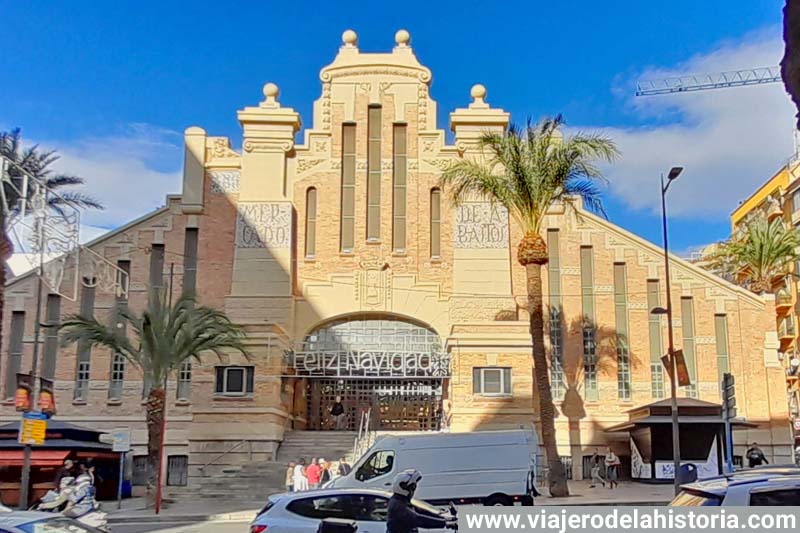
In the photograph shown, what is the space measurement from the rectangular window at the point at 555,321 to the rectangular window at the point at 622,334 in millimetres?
2546

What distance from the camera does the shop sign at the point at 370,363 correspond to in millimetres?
37750

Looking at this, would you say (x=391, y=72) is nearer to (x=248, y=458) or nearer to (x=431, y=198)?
(x=431, y=198)

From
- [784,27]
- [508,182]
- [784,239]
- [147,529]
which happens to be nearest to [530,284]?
[508,182]

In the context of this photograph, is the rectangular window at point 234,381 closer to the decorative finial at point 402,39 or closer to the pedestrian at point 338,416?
the pedestrian at point 338,416

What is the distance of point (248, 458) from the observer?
35188 mm

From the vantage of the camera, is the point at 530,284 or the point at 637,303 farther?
the point at 637,303

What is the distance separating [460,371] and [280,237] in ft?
34.0

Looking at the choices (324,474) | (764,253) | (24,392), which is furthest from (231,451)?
(764,253)

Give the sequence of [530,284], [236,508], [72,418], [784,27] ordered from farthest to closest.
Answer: [72,418]
[530,284]
[236,508]
[784,27]

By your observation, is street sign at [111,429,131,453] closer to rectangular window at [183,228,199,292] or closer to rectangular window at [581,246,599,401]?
rectangular window at [183,228,199,292]

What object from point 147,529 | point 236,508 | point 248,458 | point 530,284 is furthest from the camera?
point 248,458

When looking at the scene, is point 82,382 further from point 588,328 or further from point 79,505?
point 79,505

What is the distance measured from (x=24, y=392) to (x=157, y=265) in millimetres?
19011

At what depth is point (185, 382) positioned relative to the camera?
3897cm
